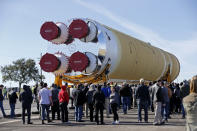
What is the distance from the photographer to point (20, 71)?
61.7 m

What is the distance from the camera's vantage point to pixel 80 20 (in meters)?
15.1

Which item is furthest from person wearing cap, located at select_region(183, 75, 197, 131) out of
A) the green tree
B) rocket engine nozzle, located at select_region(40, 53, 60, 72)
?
the green tree

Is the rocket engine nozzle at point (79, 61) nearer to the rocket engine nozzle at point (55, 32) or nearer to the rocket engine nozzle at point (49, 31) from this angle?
the rocket engine nozzle at point (55, 32)

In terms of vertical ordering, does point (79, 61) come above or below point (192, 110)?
above

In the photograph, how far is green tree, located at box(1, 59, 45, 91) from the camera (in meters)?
61.2

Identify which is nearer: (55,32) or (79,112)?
(79,112)

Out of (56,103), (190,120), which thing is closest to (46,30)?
(56,103)

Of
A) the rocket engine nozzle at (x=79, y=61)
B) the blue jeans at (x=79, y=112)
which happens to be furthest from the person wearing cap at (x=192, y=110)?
the rocket engine nozzle at (x=79, y=61)

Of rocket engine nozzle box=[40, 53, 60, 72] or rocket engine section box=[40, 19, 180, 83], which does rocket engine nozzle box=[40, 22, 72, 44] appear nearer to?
rocket engine section box=[40, 19, 180, 83]

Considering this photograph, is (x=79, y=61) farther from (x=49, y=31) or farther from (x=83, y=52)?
(x=49, y=31)

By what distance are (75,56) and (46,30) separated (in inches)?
93.3

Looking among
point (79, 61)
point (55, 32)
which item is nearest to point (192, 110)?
point (79, 61)

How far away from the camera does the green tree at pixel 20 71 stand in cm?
6120

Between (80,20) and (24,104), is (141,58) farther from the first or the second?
(24,104)
